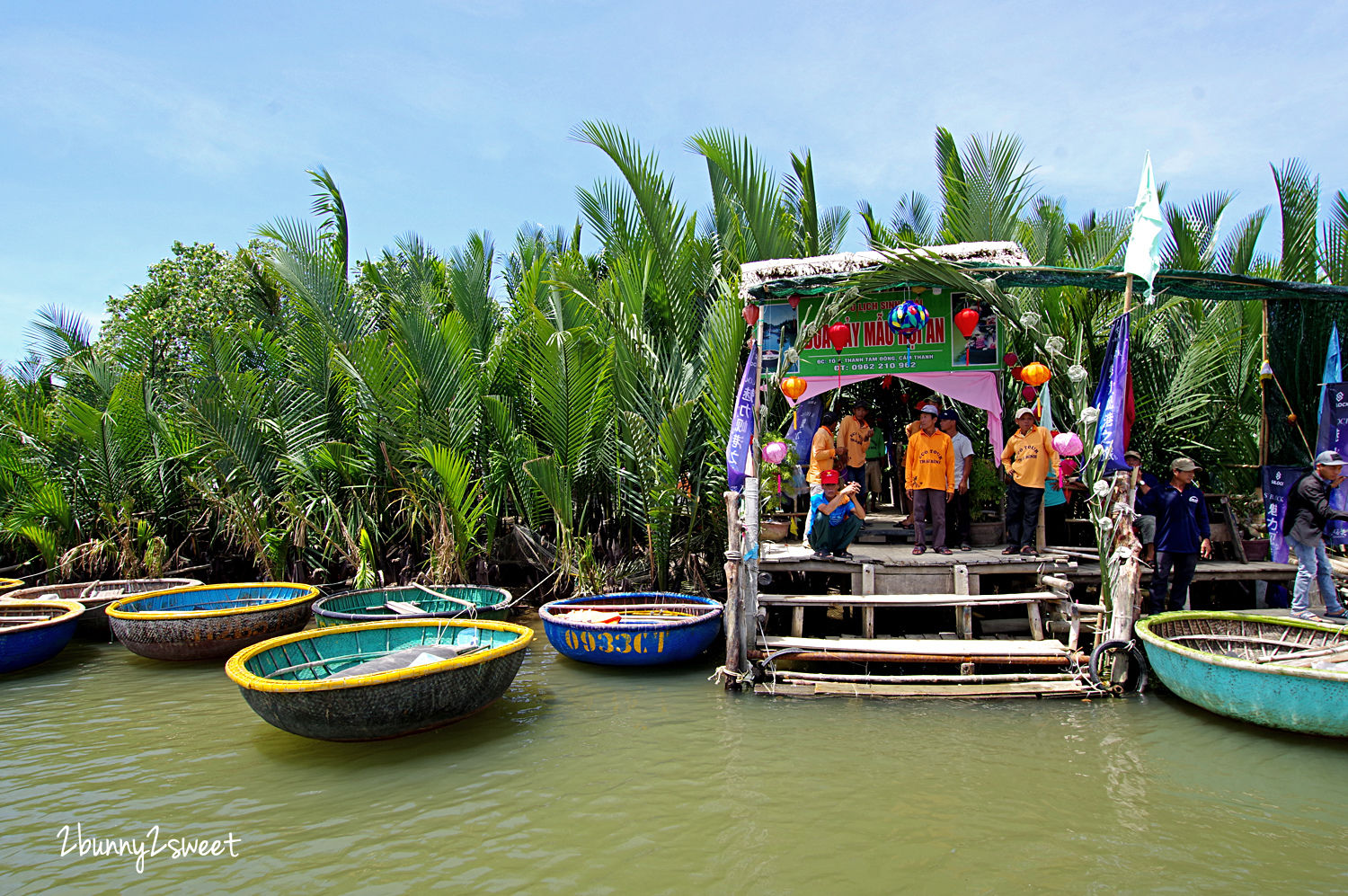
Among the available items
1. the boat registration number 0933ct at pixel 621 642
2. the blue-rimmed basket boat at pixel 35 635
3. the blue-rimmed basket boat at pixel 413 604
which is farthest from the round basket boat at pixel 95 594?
the boat registration number 0933ct at pixel 621 642

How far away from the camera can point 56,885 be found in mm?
4062

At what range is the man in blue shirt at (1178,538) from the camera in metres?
7.27

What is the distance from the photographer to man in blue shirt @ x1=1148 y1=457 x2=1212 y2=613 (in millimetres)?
7266

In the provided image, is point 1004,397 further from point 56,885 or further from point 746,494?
point 56,885

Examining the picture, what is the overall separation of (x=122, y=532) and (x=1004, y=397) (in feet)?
42.2

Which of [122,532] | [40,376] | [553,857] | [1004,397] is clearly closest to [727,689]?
[553,857]

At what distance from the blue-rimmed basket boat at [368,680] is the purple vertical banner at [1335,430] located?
8203 mm

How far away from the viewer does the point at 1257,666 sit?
18.2ft

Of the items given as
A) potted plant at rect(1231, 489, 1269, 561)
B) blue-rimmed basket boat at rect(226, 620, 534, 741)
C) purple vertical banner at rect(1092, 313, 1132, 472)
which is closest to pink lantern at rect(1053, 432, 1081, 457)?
→ purple vertical banner at rect(1092, 313, 1132, 472)

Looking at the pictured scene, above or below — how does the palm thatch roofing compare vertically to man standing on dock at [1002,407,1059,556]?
above

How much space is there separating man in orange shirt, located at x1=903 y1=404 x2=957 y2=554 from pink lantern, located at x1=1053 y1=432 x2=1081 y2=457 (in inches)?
46.9

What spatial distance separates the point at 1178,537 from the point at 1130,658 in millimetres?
1400

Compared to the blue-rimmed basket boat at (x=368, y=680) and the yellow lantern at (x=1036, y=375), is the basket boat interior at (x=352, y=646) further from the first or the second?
the yellow lantern at (x=1036, y=375)

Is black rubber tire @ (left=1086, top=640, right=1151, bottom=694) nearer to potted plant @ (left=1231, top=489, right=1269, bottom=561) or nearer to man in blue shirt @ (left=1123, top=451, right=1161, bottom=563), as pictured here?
man in blue shirt @ (left=1123, top=451, right=1161, bottom=563)
